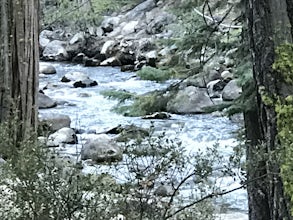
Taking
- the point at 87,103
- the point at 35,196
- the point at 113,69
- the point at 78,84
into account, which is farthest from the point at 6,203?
the point at 113,69

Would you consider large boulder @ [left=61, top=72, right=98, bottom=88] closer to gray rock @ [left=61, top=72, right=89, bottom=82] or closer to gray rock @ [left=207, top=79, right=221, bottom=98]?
gray rock @ [left=61, top=72, right=89, bottom=82]

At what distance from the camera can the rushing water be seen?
727 cm

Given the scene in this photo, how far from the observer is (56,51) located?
19.2 meters

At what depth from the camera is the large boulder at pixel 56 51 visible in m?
18.9

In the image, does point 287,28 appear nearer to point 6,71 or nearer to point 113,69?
point 6,71

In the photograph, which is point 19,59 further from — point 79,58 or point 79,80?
point 79,58

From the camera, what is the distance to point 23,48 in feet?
15.0

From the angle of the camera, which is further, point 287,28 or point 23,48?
point 23,48

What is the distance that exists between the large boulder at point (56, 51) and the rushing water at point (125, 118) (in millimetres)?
2736

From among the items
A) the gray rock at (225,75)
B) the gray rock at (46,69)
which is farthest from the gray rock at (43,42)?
the gray rock at (225,75)

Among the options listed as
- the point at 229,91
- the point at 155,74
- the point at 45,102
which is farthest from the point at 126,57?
the point at 155,74

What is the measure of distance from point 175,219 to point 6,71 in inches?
94.2

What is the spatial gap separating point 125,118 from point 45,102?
2107mm

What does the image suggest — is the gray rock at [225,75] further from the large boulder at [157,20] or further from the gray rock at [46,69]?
the large boulder at [157,20]
